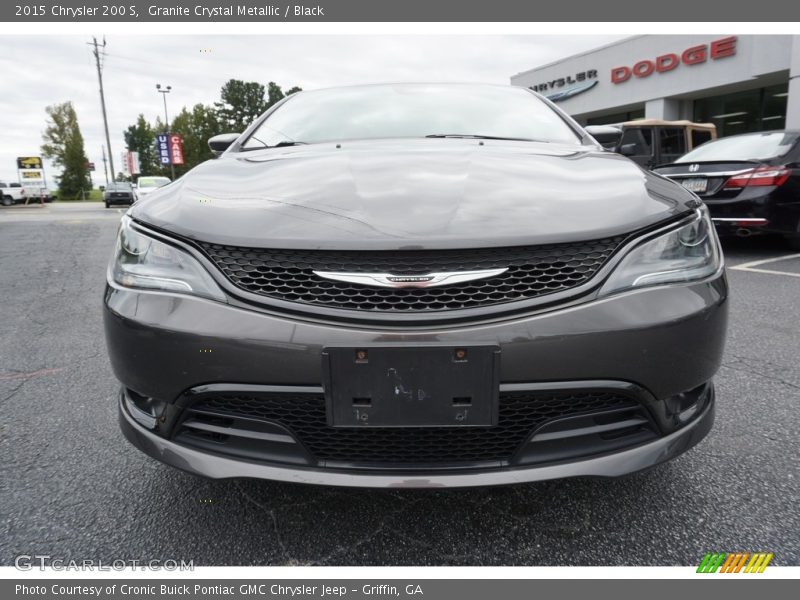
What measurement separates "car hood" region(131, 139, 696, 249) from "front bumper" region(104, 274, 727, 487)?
19 centimetres

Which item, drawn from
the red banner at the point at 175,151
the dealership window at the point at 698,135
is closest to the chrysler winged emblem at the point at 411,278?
the dealership window at the point at 698,135

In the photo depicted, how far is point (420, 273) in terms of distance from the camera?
4.19 feet

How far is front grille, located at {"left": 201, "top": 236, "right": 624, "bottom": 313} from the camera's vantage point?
4.16 ft

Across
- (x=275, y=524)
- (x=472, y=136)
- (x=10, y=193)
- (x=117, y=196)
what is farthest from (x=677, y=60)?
(x=10, y=193)

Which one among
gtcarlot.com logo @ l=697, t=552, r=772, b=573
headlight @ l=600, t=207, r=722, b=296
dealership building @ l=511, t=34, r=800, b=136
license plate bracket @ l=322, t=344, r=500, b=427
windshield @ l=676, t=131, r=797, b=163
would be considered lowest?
gtcarlot.com logo @ l=697, t=552, r=772, b=573

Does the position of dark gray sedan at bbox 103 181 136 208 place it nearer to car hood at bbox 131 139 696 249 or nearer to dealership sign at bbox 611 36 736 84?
dealership sign at bbox 611 36 736 84

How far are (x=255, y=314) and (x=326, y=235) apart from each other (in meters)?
0.24

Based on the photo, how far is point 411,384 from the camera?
1.21 metres

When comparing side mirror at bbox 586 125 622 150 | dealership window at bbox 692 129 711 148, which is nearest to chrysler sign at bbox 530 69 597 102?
dealership window at bbox 692 129 711 148

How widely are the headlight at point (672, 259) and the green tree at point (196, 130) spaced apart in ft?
221

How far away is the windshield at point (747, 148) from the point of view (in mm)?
5504

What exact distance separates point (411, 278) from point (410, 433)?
1.19 feet

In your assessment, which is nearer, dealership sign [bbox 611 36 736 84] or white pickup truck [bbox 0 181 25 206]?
dealership sign [bbox 611 36 736 84]
